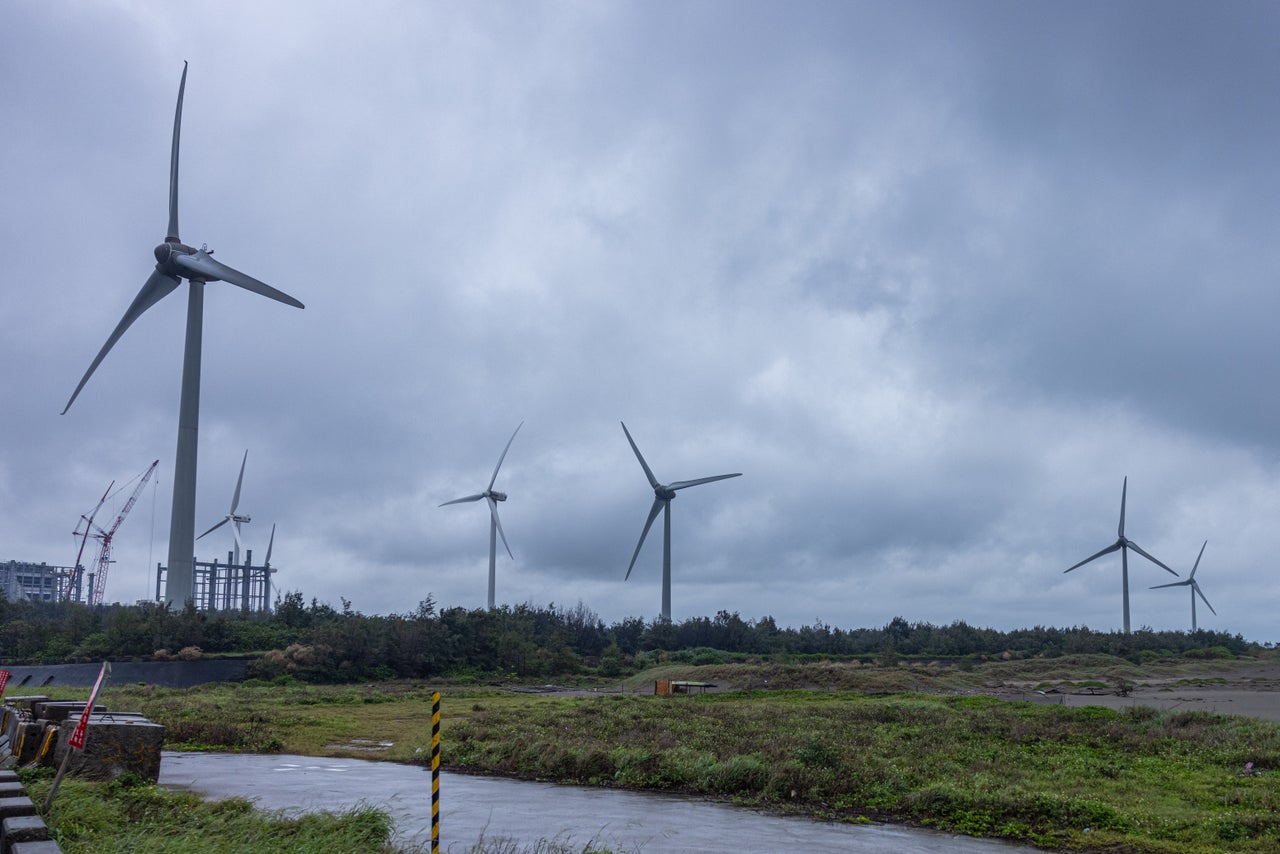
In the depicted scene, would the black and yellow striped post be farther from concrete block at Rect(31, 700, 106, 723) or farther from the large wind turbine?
the large wind turbine

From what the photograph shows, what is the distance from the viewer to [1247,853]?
639 inches

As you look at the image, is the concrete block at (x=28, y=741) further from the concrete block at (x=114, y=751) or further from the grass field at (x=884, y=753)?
the grass field at (x=884, y=753)

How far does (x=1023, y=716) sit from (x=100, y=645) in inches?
2352

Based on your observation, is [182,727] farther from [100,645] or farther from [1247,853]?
[100,645]

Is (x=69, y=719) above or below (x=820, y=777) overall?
above

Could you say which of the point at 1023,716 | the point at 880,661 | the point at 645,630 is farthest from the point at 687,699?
the point at 645,630

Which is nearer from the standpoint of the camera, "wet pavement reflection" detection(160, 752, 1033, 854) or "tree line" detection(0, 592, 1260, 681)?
"wet pavement reflection" detection(160, 752, 1033, 854)

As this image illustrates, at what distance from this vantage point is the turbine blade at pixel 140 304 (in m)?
59.7

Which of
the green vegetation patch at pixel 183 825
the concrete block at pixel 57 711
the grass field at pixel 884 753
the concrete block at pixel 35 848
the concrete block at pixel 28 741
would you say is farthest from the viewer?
the concrete block at pixel 57 711

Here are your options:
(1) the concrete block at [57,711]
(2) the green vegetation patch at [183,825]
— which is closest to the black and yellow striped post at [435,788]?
(2) the green vegetation patch at [183,825]

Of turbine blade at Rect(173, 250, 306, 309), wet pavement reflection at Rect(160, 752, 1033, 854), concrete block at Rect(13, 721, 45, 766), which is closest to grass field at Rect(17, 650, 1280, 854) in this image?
wet pavement reflection at Rect(160, 752, 1033, 854)

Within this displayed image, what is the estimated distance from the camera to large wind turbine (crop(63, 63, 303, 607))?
6400cm

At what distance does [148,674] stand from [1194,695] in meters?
64.4

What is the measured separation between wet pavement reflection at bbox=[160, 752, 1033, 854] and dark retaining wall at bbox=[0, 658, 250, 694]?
41069 mm
